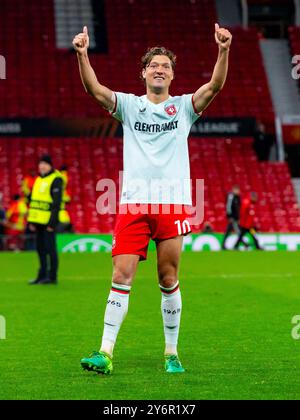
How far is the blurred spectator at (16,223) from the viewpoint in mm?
27484

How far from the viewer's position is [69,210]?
30125mm

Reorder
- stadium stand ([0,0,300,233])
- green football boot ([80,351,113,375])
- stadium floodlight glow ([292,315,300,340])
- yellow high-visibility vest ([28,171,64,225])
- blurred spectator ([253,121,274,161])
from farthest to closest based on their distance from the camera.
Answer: blurred spectator ([253,121,274,161]) → stadium stand ([0,0,300,233]) → yellow high-visibility vest ([28,171,64,225]) → stadium floodlight glow ([292,315,300,340]) → green football boot ([80,351,113,375])

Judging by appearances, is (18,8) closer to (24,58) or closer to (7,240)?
(24,58)

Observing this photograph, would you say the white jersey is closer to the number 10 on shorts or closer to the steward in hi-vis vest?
the number 10 on shorts

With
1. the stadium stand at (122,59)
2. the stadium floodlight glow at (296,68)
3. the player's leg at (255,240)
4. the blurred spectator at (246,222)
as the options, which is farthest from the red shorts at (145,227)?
the stadium floodlight glow at (296,68)

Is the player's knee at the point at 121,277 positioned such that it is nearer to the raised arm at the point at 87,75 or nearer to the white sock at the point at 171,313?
the white sock at the point at 171,313

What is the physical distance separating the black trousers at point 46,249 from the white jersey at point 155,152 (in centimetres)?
847

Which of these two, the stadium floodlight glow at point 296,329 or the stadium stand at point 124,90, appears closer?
the stadium floodlight glow at point 296,329

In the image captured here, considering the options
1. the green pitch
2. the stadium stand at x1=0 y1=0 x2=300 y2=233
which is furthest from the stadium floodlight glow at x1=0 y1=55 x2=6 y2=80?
the green pitch

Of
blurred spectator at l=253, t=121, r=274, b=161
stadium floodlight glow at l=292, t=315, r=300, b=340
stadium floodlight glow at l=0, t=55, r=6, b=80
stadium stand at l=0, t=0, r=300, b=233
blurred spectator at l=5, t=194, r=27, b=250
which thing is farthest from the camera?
blurred spectator at l=253, t=121, r=274, b=161

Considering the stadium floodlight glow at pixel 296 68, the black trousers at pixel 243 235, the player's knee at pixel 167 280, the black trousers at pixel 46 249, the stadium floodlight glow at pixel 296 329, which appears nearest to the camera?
the player's knee at pixel 167 280

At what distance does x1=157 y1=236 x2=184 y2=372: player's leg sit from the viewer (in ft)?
23.8
